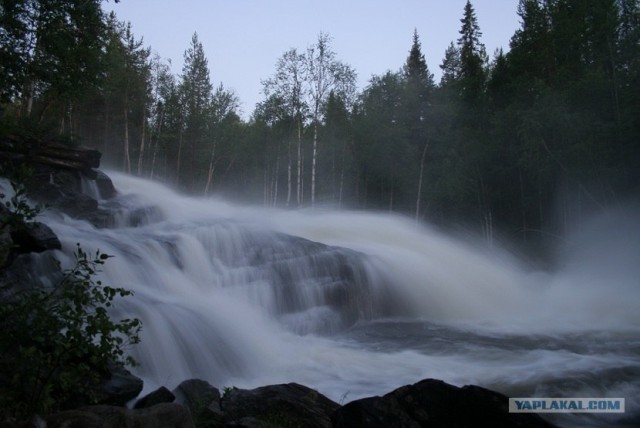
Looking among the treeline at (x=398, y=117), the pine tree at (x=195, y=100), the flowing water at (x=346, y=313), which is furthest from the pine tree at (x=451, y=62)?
the flowing water at (x=346, y=313)

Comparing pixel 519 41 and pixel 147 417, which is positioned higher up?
pixel 519 41

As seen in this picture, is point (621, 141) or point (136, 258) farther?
point (621, 141)

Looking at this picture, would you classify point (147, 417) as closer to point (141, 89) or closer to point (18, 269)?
point (18, 269)

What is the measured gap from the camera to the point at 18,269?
923cm

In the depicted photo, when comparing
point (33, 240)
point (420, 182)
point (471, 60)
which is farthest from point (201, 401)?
point (471, 60)

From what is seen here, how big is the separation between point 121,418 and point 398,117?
138 feet

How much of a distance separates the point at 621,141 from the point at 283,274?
21.5 m

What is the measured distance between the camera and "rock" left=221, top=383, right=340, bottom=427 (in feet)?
20.4

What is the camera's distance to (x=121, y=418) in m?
4.56

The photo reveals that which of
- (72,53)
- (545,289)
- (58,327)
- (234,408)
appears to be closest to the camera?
(58,327)

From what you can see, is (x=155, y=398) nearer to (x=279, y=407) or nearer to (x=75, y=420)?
(x=279, y=407)

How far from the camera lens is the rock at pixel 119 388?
6414 mm

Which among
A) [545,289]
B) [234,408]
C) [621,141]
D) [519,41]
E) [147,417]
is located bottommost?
[545,289]

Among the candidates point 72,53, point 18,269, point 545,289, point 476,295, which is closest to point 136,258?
point 18,269
